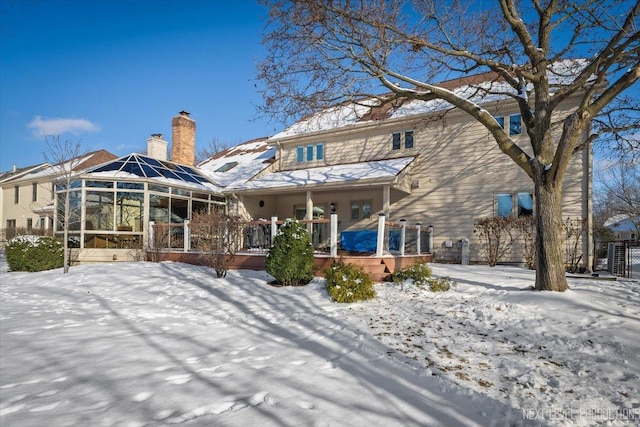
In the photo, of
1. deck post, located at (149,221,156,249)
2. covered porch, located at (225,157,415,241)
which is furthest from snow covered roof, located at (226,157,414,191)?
deck post, located at (149,221,156,249)

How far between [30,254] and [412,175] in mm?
13909

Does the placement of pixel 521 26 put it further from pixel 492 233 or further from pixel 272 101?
pixel 492 233

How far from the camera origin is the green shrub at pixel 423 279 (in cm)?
760

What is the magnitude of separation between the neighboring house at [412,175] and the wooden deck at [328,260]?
2.06 m

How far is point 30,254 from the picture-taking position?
1145 centimetres

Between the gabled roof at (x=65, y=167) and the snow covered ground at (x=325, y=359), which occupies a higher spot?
the gabled roof at (x=65, y=167)

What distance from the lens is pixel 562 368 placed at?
3.76 metres

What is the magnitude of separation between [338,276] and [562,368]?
13.1 ft

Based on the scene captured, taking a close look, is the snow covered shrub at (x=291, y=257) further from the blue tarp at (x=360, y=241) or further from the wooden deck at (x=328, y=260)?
the blue tarp at (x=360, y=241)

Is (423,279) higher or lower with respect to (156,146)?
lower

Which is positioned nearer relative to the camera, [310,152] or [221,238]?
[221,238]

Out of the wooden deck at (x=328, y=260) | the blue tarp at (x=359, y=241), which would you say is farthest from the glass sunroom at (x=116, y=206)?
the blue tarp at (x=359, y=241)

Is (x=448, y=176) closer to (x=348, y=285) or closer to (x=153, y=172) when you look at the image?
(x=348, y=285)

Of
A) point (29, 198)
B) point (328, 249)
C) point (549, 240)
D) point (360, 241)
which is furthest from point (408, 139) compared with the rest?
point (29, 198)
